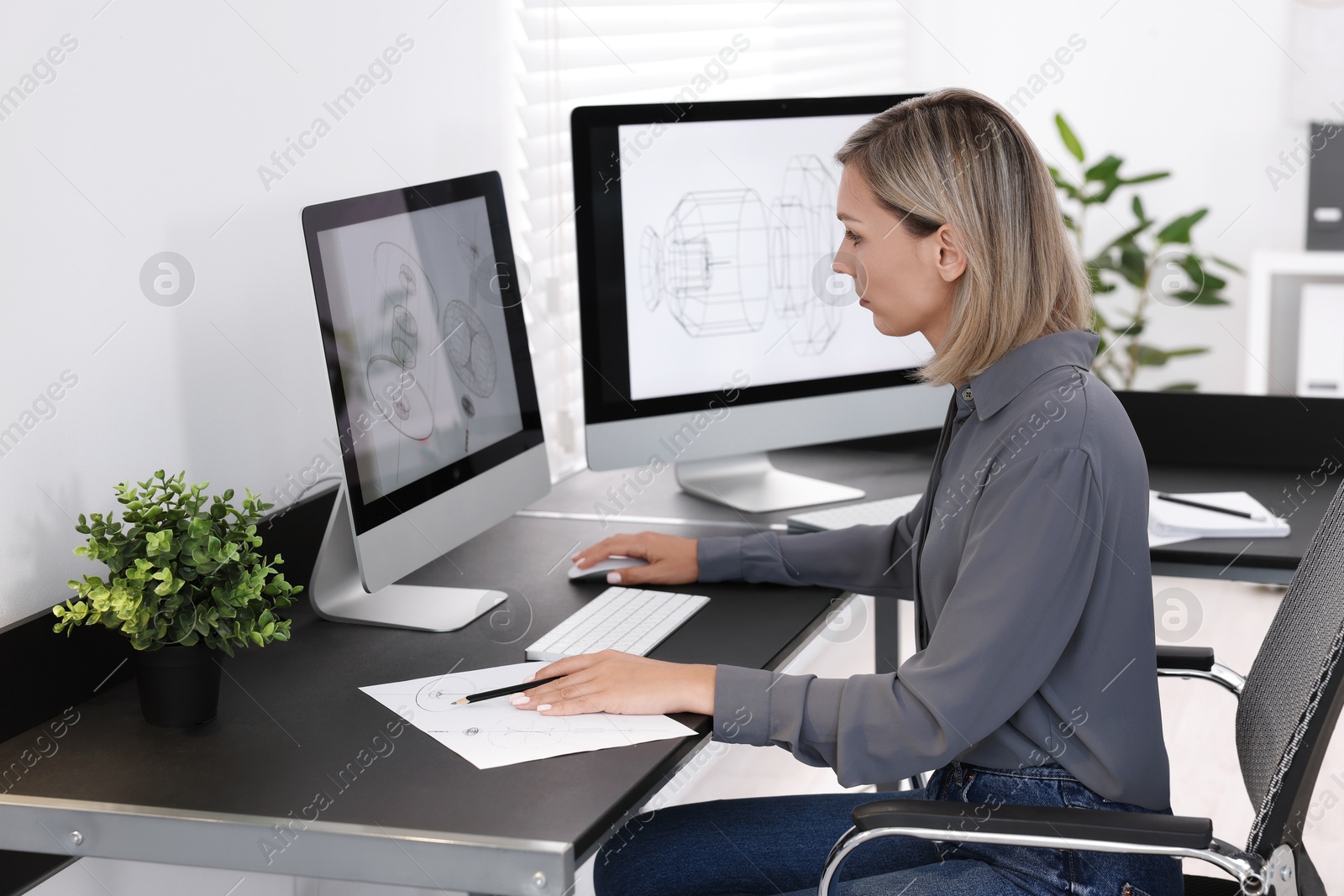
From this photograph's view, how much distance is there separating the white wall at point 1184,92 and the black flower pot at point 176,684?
11.9 ft

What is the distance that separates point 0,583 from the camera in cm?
135

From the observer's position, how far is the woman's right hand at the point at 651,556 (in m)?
1.71

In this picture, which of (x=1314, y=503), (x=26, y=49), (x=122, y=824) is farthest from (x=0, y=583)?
(x=1314, y=503)

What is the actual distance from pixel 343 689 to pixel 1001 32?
3.81 metres

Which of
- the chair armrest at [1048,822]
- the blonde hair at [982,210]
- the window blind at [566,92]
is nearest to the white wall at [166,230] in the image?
the window blind at [566,92]

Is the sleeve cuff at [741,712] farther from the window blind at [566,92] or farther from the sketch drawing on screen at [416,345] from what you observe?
the window blind at [566,92]

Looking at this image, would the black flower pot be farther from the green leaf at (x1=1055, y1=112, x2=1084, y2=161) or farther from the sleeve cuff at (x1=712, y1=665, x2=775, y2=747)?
the green leaf at (x1=1055, y1=112, x2=1084, y2=161)

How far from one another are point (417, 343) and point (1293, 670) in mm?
1056

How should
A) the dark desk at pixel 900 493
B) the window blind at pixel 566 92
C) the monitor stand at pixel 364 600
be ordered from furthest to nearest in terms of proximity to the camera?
1. the window blind at pixel 566 92
2. the dark desk at pixel 900 493
3. the monitor stand at pixel 364 600

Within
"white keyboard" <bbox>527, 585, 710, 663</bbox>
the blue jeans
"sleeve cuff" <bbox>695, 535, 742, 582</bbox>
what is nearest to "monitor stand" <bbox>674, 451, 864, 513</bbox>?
"sleeve cuff" <bbox>695, 535, 742, 582</bbox>

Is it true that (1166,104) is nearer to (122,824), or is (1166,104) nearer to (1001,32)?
(1001,32)

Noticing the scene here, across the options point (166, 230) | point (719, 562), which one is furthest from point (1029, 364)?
point (166, 230)

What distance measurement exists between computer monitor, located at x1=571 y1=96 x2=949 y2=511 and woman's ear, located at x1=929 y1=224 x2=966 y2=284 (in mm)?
721

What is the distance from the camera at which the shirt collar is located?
1358mm
